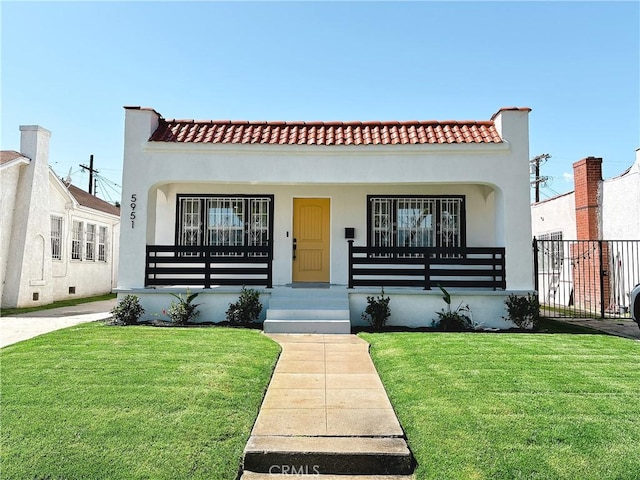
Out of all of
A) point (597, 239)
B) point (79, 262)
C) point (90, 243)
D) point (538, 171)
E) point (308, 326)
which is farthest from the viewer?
point (538, 171)

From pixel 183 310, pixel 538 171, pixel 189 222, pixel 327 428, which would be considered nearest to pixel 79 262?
pixel 189 222

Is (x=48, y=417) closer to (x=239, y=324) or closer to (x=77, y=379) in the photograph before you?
(x=77, y=379)

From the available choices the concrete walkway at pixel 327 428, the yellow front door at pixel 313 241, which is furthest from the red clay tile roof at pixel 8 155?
the concrete walkway at pixel 327 428

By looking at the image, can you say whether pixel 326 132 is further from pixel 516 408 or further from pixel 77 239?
pixel 77 239

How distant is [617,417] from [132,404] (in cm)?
487

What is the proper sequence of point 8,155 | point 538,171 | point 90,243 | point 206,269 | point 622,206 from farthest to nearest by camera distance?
1. point 538,171
2. point 90,243
3. point 8,155
4. point 622,206
5. point 206,269

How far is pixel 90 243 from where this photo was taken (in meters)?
18.5

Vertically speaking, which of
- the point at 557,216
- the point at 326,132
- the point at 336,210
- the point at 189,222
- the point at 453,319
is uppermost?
the point at 326,132

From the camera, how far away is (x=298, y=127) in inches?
440

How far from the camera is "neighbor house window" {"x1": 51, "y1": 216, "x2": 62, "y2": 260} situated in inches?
622

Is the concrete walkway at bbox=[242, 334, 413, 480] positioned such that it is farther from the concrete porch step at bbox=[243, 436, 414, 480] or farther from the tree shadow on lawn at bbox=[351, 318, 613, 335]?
the tree shadow on lawn at bbox=[351, 318, 613, 335]

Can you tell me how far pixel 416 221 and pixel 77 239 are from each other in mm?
13572

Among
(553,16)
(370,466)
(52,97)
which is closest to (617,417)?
(370,466)

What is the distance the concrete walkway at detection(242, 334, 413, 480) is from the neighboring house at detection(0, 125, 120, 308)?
37.0ft
